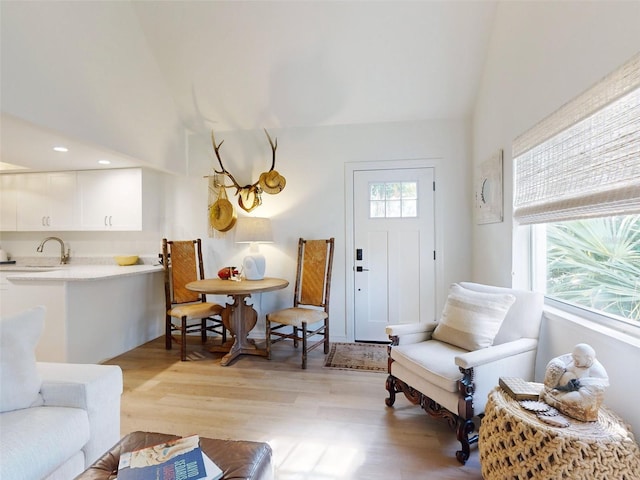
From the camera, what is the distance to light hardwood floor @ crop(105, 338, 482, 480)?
1.71 metres

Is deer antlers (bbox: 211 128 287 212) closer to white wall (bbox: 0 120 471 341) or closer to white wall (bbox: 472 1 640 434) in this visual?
white wall (bbox: 0 120 471 341)

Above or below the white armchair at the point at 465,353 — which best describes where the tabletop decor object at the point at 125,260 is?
above

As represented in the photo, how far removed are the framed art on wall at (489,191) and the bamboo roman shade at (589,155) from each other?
444mm

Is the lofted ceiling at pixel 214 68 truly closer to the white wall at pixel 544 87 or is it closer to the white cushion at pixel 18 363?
the white wall at pixel 544 87

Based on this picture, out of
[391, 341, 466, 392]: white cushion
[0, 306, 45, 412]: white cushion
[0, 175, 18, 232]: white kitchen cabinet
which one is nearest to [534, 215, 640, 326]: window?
[391, 341, 466, 392]: white cushion

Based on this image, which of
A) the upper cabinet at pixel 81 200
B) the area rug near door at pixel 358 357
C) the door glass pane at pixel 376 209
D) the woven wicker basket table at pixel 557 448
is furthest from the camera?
the upper cabinet at pixel 81 200

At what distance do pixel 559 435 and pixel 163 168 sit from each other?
411cm

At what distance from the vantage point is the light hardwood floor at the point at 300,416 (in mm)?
1715

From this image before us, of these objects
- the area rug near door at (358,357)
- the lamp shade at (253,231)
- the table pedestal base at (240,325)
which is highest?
the lamp shade at (253,231)

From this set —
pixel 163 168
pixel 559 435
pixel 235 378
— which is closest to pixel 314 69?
pixel 163 168

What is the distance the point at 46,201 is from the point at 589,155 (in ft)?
17.8

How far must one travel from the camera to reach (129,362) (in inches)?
124

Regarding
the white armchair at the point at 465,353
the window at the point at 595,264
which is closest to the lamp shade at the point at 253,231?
the white armchair at the point at 465,353

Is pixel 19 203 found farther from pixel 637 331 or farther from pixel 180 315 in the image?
pixel 637 331
